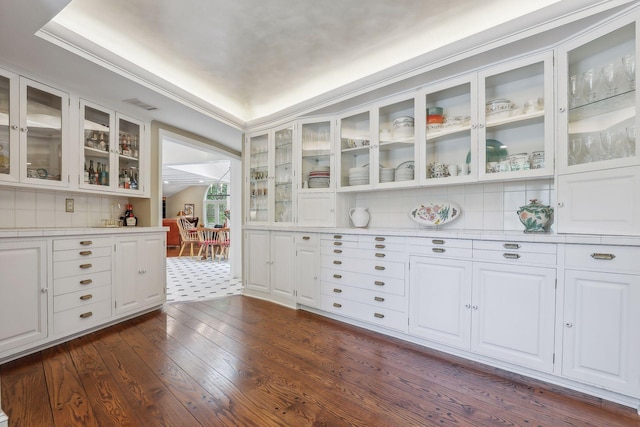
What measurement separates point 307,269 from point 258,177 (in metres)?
1.51

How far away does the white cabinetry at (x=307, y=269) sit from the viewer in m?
3.13

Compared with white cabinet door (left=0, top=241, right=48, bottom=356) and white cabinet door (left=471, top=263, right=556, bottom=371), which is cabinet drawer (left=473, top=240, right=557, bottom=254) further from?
white cabinet door (left=0, top=241, right=48, bottom=356)

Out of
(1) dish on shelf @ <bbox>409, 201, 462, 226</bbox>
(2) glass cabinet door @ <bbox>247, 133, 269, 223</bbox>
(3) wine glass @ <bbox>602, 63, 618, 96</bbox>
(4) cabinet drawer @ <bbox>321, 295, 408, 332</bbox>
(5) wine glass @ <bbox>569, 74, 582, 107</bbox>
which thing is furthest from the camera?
(2) glass cabinet door @ <bbox>247, 133, 269, 223</bbox>

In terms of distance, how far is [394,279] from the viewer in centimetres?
251

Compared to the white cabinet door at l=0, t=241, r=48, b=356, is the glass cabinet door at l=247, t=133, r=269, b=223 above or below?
above

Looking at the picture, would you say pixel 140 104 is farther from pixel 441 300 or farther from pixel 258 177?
pixel 441 300

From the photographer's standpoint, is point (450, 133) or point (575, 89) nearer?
point (575, 89)

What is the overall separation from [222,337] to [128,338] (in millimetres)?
815

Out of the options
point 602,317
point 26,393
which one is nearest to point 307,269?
point 26,393

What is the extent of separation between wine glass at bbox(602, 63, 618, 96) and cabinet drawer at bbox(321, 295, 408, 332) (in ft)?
6.80

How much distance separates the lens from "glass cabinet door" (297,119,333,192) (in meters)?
3.33

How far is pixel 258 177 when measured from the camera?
392cm

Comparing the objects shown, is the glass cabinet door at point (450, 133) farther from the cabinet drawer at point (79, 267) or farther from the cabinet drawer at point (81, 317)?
the cabinet drawer at point (81, 317)

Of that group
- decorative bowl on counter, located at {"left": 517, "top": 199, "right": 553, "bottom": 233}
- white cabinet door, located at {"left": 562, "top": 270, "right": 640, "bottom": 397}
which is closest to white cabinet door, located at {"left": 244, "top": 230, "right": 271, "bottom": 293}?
decorative bowl on counter, located at {"left": 517, "top": 199, "right": 553, "bottom": 233}
